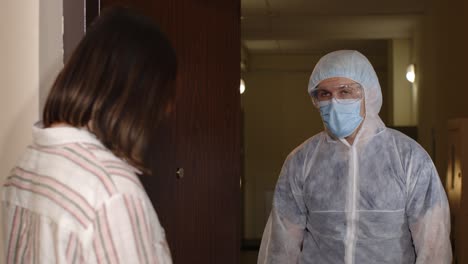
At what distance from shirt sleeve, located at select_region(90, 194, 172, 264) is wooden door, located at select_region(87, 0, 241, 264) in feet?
3.40

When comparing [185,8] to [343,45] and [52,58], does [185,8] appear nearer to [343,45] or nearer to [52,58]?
[52,58]

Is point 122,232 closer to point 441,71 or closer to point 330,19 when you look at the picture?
point 441,71

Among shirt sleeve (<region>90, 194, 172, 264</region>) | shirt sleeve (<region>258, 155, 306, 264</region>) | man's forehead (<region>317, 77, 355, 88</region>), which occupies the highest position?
man's forehead (<region>317, 77, 355, 88</region>)

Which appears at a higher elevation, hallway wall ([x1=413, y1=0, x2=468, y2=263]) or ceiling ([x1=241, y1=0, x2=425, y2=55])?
ceiling ([x1=241, y1=0, x2=425, y2=55])

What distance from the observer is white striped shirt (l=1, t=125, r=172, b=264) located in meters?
0.98

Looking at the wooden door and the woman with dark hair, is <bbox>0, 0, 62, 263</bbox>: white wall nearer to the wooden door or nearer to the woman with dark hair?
the wooden door

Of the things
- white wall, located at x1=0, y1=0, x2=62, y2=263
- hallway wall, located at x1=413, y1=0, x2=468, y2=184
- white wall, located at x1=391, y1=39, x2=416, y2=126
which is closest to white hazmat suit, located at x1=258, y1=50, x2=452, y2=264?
white wall, located at x1=0, y1=0, x2=62, y2=263

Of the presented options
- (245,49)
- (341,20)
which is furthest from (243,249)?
(341,20)

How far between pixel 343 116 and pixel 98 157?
3.92 ft

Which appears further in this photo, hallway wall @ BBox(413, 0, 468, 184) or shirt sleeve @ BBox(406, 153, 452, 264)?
hallway wall @ BBox(413, 0, 468, 184)

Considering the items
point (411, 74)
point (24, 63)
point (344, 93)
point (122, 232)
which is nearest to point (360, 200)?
point (344, 93)

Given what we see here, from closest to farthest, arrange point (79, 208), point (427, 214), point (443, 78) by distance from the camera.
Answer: point (79, 208), point (427, 214), point (443, 78)

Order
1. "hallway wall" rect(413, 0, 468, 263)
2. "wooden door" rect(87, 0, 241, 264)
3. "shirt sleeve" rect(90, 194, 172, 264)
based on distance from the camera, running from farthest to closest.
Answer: "hallway wall" rect(413, 0, 468, 263) → "wooden door" rect(87, 0, 241, 264) → "shirt sleeve" rect(90, 194, 172, 264)

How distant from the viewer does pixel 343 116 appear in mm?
2068
